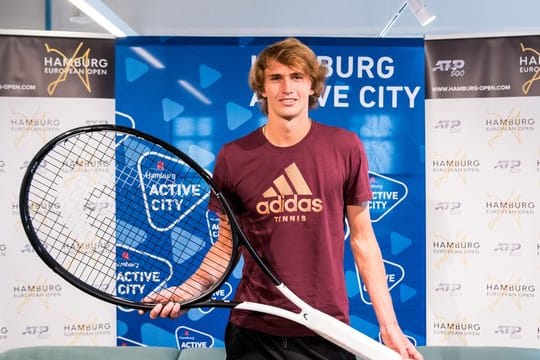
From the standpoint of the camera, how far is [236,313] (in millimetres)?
1494

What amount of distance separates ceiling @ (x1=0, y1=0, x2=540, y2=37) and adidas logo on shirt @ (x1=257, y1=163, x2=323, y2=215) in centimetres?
342

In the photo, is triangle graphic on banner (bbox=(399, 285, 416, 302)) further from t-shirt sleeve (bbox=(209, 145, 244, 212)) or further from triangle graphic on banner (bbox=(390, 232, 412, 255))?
t-shirt sleeve (bbox=(209, 145, 244, 212))

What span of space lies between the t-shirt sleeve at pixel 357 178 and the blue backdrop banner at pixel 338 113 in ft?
4.22

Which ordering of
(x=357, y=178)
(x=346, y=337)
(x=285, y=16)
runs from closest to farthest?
(x=346, y=337) < (x=357, y=178) < (x=285, y=16)

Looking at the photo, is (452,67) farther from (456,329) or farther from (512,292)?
(456,329)

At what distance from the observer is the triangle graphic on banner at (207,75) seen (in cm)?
277

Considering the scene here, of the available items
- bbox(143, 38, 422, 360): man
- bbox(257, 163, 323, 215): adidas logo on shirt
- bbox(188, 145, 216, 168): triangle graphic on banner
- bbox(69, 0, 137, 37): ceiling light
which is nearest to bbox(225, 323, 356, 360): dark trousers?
bbox(143, 38, 422, 360): man

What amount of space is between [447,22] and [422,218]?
2.54 m

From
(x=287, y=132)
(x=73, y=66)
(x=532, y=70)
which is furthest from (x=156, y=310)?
(x=532, y=70)

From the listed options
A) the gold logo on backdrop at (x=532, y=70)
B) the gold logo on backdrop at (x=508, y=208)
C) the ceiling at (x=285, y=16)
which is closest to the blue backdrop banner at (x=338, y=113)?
the gold logo on backdrop at (x=508, y=208)

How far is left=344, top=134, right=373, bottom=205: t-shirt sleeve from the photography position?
1.49 m

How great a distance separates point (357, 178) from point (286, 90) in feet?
1.00

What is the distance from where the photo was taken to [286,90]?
4.92ft

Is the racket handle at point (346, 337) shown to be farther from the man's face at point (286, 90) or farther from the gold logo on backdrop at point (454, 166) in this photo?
the gold logo on backdrop at point (454, 166)
